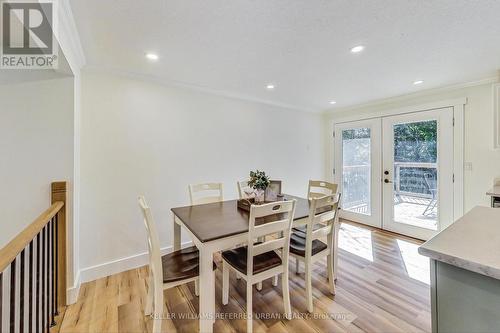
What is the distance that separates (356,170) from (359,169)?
66 mm

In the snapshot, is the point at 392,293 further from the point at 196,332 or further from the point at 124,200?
the point at 124,200

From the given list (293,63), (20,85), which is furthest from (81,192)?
(293,63)

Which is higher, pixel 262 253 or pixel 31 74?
pixel 31 74

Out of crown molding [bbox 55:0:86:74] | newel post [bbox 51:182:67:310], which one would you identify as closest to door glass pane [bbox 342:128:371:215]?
crown molding [bbox 55:0:86:74]

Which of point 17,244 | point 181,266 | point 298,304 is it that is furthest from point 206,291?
point 17,244

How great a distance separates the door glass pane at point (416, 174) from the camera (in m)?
3.30

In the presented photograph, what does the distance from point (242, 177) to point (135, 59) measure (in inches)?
82.7

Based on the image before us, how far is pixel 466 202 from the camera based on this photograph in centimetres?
299

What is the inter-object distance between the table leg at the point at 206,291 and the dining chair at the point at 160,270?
149 mm

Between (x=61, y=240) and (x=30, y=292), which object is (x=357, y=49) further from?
(x=61, y=240)

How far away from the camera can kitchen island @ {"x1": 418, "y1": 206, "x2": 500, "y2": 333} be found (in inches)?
29.0

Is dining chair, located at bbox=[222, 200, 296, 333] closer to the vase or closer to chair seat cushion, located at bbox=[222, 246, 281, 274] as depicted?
chair seat cushion, located at bbox=[222, 246, 281, 274]

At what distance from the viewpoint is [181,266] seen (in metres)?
1.67

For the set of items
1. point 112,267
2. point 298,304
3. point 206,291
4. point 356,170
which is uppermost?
point 356,170
